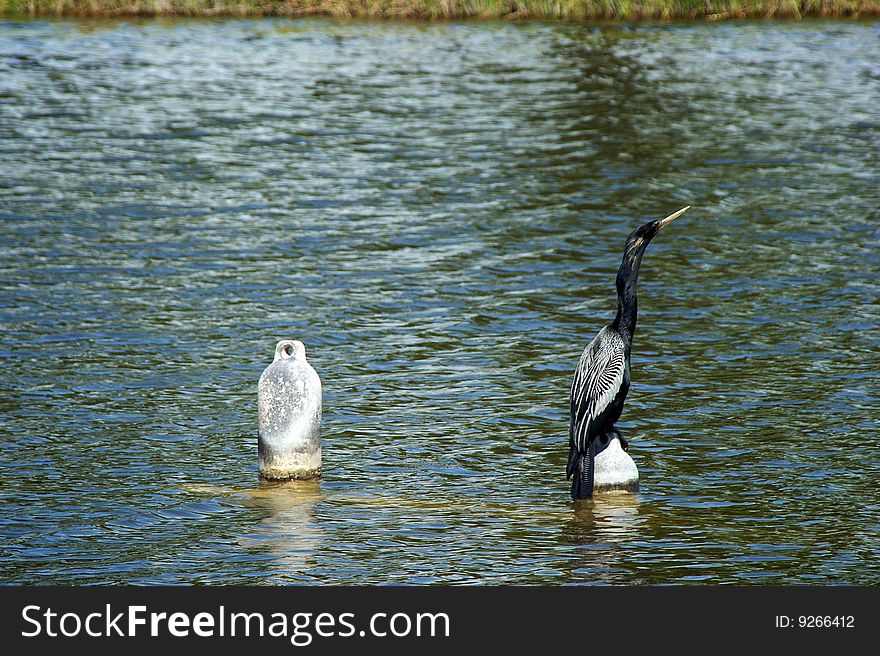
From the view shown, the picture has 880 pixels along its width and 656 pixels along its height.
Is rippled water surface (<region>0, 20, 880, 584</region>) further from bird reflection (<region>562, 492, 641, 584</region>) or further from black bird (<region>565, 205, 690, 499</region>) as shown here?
black bird (<region>565, 205, 690, 499</region>)

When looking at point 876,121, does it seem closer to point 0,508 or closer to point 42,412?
point 42,412

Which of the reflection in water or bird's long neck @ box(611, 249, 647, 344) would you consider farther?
bird's long neck @ box(611, 249, 647, 344)

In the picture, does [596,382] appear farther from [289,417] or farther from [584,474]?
[289,417]

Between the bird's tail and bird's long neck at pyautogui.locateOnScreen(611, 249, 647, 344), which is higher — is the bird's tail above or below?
below

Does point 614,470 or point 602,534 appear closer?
point 602,534

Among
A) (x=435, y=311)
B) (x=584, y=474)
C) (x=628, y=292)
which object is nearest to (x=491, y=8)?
(x=435, y=311)

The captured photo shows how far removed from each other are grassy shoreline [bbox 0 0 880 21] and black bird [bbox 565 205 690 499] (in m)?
28.1

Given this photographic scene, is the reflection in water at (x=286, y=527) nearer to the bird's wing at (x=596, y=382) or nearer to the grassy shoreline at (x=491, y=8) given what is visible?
the bird's wing at (x=596, y=382)

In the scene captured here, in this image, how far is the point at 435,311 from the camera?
51.1ft

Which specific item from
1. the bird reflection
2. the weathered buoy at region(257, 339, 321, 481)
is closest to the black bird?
the bird reflection

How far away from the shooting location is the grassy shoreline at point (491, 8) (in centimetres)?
3712

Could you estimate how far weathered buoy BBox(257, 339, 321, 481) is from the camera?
399 inches

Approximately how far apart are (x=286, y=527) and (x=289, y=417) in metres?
0.93

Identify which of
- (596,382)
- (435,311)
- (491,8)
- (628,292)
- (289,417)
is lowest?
(435,311)
